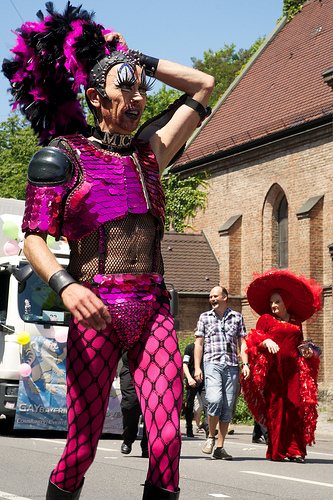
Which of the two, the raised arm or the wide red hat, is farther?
the wide red hat

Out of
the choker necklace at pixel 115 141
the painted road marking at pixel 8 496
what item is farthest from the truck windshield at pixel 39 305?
the choker necklace at pixel 115 141

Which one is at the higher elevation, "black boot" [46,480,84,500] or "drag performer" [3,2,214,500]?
"drag performer" [3,2,214,500]

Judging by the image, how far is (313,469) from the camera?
1234 centimetres

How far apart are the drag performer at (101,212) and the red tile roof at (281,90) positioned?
3500 cm

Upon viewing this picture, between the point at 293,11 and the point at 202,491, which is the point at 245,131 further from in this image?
the point at 202,491

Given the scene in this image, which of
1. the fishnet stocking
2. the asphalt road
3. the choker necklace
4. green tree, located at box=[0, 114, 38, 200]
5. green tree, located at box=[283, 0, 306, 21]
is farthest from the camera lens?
green tree, located at box=[0, 114, 38, 200]

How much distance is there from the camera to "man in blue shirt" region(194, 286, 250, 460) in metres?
13.9

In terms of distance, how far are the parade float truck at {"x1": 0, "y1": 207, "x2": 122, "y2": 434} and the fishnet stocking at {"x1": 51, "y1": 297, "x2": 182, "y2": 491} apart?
1160cm

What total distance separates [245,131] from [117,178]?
4116 cm

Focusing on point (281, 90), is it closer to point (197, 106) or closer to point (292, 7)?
point (292, 7)

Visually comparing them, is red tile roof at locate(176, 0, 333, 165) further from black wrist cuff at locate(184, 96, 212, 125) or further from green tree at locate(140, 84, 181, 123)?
black wrist cuff at locate(184, 96, 212, 125)

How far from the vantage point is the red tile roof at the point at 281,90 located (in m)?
42.7

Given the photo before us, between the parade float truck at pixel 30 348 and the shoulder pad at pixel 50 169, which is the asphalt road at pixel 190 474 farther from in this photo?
the shoulder pad at pixel 50 169

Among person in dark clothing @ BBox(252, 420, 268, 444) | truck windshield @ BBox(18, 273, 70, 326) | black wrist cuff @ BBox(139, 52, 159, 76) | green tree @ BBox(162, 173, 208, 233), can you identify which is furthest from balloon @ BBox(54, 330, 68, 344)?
green tree @ BBox(162, 173, 208, 233)
